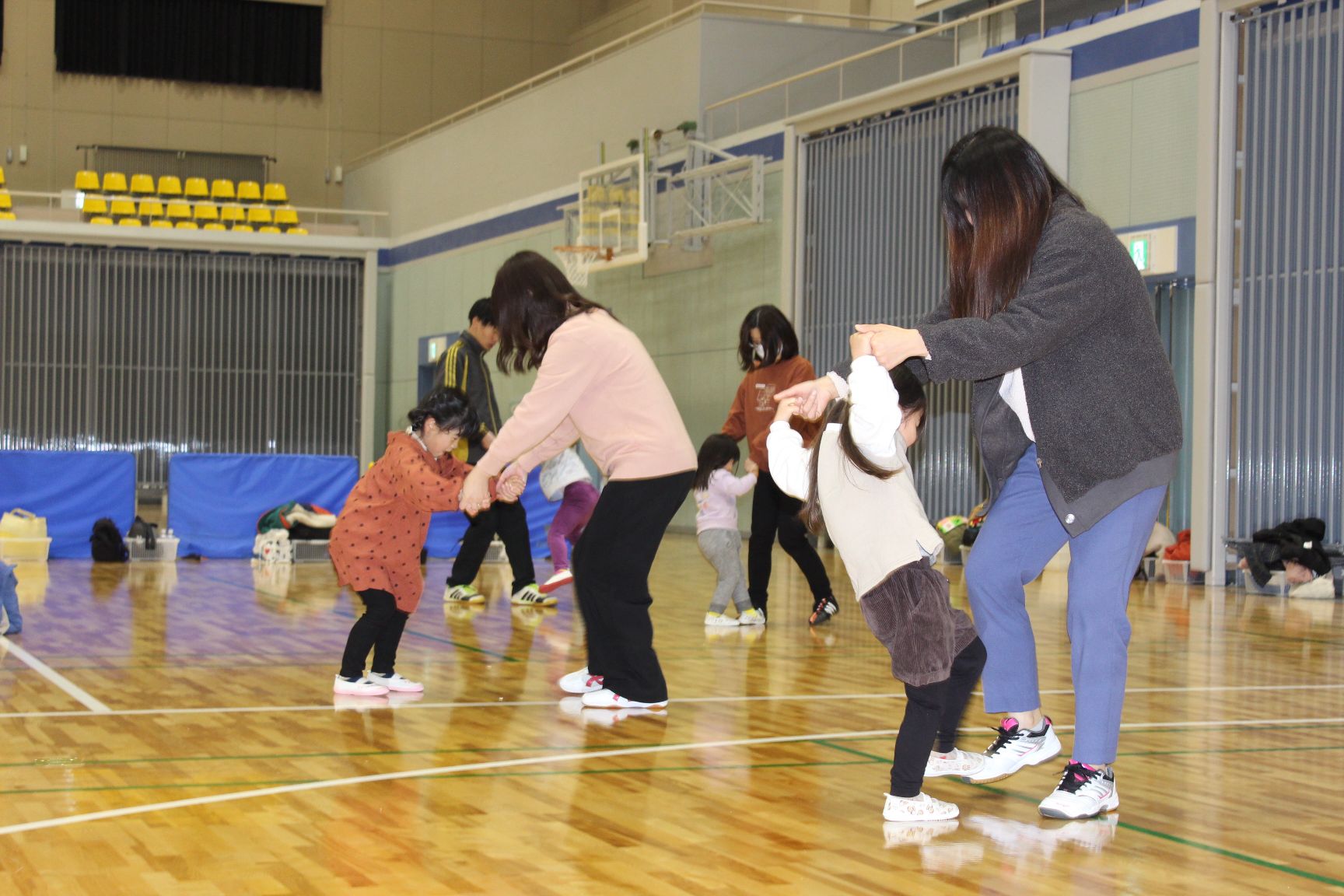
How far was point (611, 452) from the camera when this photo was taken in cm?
484

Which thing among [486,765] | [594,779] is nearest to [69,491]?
[486,765]

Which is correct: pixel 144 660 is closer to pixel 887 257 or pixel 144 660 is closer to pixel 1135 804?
pixel 1135 804

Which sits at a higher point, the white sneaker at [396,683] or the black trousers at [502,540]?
the black trousers at [502,540]

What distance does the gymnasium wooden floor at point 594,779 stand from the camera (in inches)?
112

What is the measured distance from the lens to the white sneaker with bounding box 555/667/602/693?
199 inches

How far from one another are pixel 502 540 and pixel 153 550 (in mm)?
4541

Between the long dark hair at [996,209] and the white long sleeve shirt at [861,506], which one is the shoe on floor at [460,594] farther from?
the long dark hair at [996,209]

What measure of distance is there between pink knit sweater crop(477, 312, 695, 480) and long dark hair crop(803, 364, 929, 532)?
1.15 m

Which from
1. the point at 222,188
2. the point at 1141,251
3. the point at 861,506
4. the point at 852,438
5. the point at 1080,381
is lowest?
the point at 861,506

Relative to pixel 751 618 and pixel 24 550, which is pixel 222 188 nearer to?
pixel 24 550

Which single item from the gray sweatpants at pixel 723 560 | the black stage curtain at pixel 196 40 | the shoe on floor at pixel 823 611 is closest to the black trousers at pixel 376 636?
the gray sweatpants at pixel 723 560

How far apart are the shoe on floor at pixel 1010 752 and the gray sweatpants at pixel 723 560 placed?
3743 millimetres

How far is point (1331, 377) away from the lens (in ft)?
35.1

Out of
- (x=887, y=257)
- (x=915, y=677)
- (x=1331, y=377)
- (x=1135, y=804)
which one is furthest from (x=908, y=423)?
(x=887, y=257)
